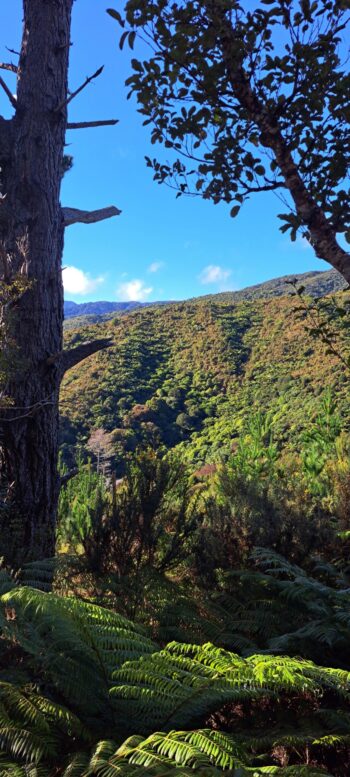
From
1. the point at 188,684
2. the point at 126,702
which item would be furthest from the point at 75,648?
the point at 188,684

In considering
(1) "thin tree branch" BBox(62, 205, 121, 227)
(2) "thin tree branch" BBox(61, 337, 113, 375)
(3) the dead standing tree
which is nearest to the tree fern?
(3) the dead standing tree

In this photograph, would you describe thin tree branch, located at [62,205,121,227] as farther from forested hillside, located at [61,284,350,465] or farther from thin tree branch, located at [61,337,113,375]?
forested hillside, located at [61,284,350,465]

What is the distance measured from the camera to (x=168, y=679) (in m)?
1.32

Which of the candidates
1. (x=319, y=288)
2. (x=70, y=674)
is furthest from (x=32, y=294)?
(x=319, y=288)

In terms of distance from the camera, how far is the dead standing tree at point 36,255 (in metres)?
3.99

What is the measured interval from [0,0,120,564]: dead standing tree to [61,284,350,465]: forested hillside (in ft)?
61.1

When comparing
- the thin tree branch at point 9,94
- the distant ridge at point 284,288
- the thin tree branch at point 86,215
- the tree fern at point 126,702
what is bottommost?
the tree fern at point 126,702

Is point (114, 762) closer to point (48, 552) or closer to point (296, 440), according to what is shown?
point (48, 552)

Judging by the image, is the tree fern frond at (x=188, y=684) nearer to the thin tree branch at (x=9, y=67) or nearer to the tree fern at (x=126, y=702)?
the tree fern at (x=126, y=702)

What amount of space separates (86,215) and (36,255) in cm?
118

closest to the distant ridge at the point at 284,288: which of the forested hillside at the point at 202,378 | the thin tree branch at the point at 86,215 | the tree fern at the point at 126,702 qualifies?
the forested hillside at the point at 202,378

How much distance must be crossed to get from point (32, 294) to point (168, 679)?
343 centimetres

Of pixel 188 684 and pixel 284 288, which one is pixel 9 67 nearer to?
pixel 188 684

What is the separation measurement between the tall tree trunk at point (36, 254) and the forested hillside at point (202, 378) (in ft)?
61.1
